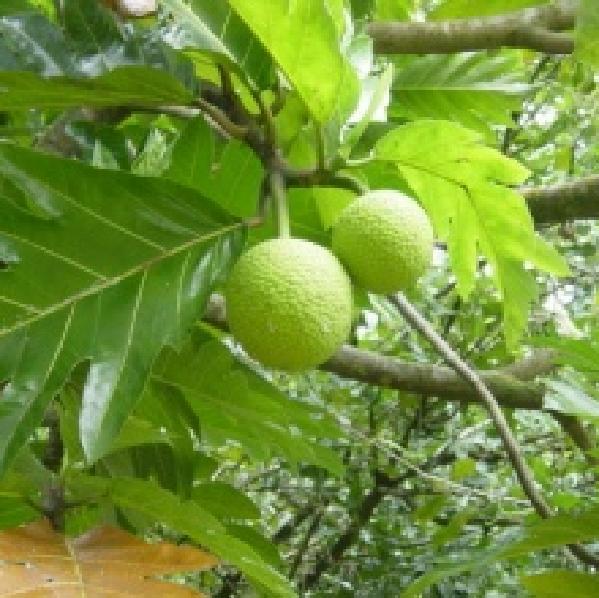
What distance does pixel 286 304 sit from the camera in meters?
1.07

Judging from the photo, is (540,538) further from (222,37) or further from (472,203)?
(222,37)

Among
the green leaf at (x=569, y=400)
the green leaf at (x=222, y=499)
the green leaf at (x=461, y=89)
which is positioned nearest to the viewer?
the green leaf at (x=569, y=400)

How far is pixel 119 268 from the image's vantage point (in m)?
1.08

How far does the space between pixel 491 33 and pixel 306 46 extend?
55 cm

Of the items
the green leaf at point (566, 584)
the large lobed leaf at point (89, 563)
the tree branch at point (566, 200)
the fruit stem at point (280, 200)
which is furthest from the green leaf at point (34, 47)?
the green leaf at point (566, 584)

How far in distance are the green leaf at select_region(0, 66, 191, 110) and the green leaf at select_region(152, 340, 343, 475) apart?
1.14 feet

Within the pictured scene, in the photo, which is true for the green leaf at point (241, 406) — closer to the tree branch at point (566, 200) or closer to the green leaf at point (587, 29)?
the tree branch at point (566, 200)

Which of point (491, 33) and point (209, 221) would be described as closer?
point (209, 221)

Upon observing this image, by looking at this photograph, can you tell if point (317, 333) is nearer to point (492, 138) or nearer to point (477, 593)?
point (492, 138)

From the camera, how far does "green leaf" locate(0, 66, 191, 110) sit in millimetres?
1057

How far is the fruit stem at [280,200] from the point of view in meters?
1.14

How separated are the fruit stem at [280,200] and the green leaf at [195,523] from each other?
0.32 metres

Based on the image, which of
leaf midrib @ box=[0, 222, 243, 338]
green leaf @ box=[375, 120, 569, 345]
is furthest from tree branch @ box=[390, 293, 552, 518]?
leaf midrib @ box=[0, 222, 243, 338]

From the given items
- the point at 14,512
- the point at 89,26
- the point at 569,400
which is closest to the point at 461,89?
the point at 569,400
